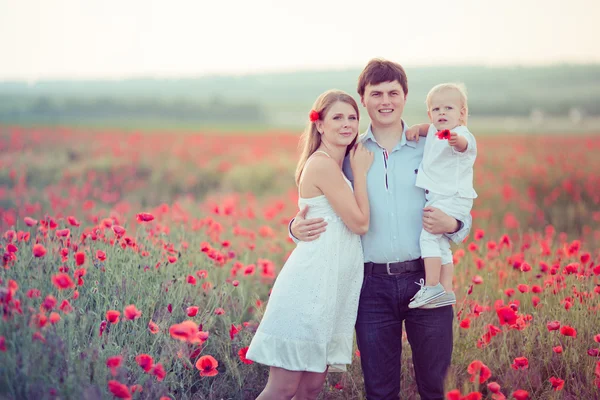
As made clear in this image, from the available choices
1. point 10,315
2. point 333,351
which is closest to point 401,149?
point 333,351

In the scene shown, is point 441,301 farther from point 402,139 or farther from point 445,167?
point 402,139

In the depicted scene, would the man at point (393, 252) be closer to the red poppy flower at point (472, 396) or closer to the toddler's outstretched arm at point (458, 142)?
the toddler's outstretched arm at point (458, 142)

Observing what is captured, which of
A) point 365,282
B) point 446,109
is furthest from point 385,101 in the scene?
point 365,282

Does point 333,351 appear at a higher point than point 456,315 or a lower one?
higher

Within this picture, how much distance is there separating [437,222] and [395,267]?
12.7 inches

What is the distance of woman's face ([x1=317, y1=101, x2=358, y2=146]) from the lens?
3000mm

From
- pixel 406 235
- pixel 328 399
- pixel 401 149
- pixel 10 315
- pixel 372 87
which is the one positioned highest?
pixel 372 87

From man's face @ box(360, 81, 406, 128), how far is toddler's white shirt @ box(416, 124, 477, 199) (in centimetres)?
25

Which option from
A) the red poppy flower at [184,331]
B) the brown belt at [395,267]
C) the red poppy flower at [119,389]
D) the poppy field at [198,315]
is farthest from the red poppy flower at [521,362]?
the red poppy flower at [119,389]

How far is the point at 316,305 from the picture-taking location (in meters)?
2.89

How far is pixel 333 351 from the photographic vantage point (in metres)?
3.00

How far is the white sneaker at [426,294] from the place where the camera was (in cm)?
291

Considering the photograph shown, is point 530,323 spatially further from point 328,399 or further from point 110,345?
point 110,345

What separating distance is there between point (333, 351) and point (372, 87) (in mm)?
1407
